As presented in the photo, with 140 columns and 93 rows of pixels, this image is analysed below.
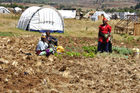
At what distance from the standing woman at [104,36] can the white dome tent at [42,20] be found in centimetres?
1033

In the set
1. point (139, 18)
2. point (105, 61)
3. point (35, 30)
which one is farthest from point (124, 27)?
point (105, 61)

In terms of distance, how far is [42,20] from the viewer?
21.1 m

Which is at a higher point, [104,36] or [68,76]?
[104,36]

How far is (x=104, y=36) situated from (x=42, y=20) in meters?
11.0

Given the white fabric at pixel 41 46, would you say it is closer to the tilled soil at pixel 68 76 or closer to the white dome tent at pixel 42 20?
the tilled soil at pixel 68 76

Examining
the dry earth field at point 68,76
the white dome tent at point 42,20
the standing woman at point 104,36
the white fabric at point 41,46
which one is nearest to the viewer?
the dry earth field at point 68,76

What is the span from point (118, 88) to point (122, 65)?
272 centimetres

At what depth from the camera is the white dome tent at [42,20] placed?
2092cm

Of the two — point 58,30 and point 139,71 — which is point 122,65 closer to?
point 139,71

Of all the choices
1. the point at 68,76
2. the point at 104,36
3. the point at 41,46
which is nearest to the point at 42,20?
the point at 104,36

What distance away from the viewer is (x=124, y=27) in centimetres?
2303

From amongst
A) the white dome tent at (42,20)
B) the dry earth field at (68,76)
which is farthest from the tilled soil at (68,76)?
the white dome tent at (42,20)

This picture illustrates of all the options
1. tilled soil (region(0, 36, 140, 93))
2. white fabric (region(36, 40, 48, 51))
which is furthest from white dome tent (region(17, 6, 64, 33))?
tilled soil (region(0, 36, 140, 93))

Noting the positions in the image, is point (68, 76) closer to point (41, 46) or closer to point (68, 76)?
point (68, 76)
